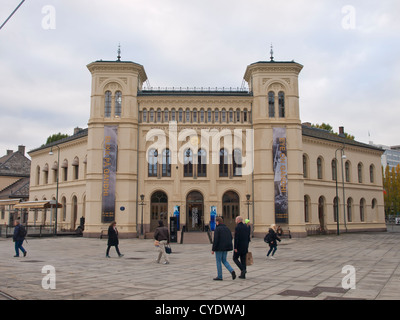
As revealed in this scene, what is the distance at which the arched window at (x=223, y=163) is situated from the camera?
121 feet

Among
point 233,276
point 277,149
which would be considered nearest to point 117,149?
point 277,149

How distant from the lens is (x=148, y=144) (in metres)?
36.8

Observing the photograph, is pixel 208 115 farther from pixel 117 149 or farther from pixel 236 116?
pixel 117 149

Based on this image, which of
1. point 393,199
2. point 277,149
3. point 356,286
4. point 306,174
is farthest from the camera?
point 393,199

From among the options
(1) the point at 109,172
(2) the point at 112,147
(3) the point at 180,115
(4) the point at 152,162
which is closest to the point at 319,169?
(3) the point at 180,115

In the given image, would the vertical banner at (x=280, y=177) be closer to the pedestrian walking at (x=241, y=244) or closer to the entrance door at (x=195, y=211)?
the entrance door at (x=195, y=211)

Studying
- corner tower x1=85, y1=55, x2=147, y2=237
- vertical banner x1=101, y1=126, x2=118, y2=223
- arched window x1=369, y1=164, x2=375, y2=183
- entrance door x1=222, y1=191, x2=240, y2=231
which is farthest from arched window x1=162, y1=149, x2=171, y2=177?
arched window x1=369, y1=164, x2=375, y2=183

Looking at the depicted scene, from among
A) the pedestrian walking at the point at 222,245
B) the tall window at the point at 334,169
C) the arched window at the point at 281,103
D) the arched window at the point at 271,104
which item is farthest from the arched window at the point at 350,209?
the pedestrian walking at the point at 222,245

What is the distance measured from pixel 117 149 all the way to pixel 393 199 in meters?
76.9

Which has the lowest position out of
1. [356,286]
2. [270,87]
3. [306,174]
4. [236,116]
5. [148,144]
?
[356,286]

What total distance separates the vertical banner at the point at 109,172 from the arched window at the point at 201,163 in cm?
766

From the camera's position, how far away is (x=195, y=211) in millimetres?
36656

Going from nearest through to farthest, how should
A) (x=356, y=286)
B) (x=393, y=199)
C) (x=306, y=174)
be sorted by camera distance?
(x=356, y=286) → (x=306, y=174) → (x=393, y=199)

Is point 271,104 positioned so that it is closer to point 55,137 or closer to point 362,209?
point 362,209
